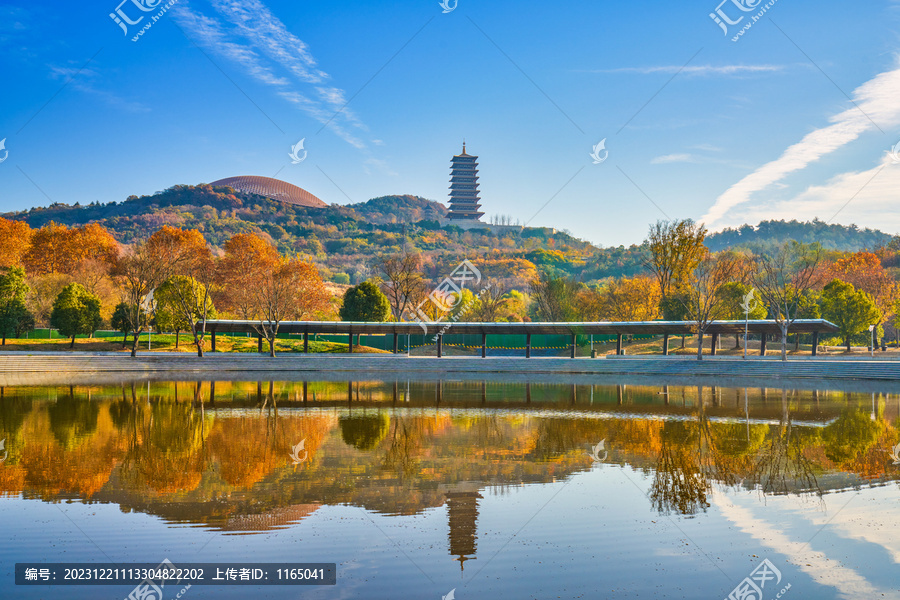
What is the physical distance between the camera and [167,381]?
3005cm

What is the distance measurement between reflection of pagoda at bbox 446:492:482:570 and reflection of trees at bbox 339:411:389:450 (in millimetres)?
4381

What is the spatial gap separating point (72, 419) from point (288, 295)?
28728 millimetres

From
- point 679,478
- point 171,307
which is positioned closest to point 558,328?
point 171,307

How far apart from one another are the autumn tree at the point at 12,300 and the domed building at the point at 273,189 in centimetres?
11979

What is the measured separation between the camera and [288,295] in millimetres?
45844

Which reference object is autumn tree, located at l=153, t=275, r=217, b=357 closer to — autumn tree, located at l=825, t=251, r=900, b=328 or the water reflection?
the water reflection

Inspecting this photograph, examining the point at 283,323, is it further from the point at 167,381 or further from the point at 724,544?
the point at 724,544

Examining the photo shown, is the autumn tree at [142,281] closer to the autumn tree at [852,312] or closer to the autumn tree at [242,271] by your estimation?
the autumn tree at [242,271]

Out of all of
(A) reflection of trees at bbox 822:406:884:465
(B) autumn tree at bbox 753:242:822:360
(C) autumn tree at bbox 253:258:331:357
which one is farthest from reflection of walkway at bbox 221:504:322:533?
(B) autumn tree at bbox 753:242:822:360

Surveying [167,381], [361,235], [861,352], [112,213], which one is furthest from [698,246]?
[112,213]

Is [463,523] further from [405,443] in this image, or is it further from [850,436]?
[850,436]

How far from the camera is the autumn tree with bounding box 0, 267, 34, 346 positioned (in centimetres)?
3834

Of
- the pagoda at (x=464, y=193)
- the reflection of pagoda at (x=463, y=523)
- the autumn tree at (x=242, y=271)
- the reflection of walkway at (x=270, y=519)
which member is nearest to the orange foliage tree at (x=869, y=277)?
the reflection of pagoda at (x=463, y=523)

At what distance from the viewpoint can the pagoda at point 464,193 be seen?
516ft
